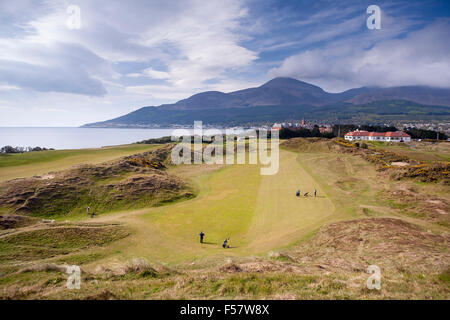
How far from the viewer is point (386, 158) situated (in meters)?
55.0

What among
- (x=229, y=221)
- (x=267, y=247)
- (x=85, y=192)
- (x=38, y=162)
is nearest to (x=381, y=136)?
(x=229, y=221)

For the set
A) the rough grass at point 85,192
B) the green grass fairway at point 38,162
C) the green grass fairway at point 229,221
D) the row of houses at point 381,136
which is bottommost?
the green grass fairway at point 229,221

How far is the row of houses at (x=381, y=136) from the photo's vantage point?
123688 millimetres

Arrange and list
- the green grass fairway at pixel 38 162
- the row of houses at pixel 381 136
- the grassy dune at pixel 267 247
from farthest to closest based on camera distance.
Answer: the row of houses at pixel 381 136, the green grass fairway at pixel 38 162, the grassy dune at pixel 267 247

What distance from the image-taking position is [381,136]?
426ft

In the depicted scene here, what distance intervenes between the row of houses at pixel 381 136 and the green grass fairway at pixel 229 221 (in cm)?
11047

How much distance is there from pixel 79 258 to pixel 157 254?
5.61m

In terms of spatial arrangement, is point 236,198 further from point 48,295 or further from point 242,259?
point 48,295

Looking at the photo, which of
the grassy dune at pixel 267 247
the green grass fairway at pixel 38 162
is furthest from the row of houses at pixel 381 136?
the green grass fairway at pixel 38 162

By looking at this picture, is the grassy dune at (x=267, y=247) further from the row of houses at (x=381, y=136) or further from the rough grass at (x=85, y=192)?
the row of houses at (x=381, y=136)

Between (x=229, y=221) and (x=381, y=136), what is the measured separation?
139m

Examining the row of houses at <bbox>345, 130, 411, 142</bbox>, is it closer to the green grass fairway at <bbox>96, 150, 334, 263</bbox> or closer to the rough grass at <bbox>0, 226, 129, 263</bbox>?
the green grass fairway at <bbox>96, 150, 334, 263</bbox>

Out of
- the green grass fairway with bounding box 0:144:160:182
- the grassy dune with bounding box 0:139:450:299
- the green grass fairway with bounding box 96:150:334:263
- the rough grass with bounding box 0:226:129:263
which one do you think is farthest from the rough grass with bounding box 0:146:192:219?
Result: the green grass fairway with bounding box 0:144:160:182

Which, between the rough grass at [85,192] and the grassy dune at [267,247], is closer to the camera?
the grassy dune at [267,247]
